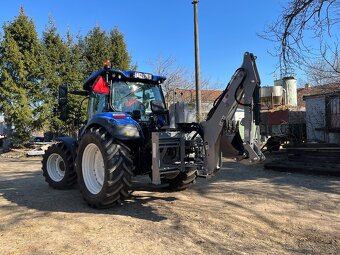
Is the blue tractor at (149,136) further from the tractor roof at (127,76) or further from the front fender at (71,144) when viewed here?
the front fender at (71,144)

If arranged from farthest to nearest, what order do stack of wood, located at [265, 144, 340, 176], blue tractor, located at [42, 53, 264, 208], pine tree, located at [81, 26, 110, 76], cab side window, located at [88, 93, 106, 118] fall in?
pine tree, located at [81, 26, 110, 76] < stack of wood, located at [265, 144, 340, 176] < cab side window, located at [88, 93, 106, 118] < blue tractor, located at [42, 53, 264, 208]

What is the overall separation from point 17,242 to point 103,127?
97.4 inches

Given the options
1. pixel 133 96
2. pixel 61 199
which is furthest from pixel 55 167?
pixel 133 96

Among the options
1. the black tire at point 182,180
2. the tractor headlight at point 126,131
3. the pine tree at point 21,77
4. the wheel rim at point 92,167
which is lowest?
the black tire at point 182,180

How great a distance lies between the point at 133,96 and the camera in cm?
763

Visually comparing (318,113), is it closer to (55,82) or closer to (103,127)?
(103,127)

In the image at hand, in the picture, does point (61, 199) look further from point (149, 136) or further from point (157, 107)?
point (157, 107)

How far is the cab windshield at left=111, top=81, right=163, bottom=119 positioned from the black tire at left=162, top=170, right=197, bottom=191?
141 centimetres

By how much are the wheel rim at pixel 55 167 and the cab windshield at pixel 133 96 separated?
252cm

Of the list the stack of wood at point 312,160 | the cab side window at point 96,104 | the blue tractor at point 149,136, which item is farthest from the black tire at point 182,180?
the stack of wood at point 312,160

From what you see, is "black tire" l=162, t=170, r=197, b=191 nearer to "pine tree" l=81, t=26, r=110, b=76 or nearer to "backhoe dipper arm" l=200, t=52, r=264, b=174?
"backhoe dipper arm" l=200, t=52, r=264, b=174

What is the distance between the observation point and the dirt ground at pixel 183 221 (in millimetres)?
4715

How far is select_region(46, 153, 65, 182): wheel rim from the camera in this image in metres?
9.09

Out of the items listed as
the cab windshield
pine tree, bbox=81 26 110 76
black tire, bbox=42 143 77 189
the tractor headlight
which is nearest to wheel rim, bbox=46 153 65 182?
black tire, bbox=42 143 77 189
